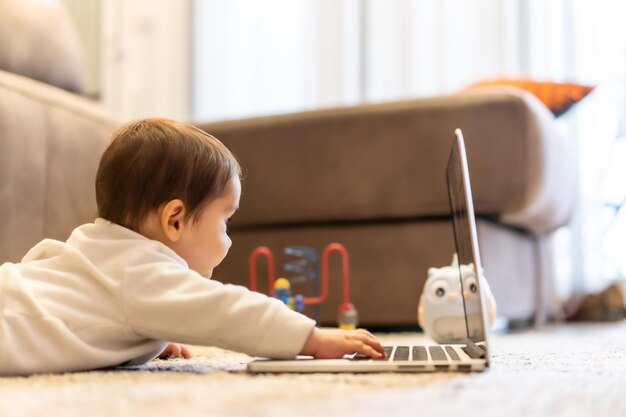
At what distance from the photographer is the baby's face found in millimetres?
939

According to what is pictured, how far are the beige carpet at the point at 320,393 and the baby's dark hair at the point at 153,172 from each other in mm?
182

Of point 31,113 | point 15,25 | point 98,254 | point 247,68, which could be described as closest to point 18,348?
point 98,254

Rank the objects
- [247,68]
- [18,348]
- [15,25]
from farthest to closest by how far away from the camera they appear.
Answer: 1. [247,68]
2. [15,25]
3. [18,348]

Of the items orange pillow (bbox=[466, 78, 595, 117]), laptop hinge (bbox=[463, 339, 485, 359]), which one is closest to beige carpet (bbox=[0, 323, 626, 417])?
laptop hinge (bbox=[463, 339, 485, 359])

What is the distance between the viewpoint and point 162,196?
91 centimetres

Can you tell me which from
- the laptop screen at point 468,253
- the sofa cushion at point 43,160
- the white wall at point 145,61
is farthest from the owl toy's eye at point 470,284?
the white wall at point 145,61

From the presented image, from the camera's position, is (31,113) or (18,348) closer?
(18,348)

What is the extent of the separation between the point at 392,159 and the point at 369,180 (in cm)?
7

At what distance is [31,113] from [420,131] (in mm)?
771

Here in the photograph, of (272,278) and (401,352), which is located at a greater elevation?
(401,352)

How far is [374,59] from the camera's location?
3074 millimetres

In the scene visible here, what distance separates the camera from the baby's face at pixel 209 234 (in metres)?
0.94

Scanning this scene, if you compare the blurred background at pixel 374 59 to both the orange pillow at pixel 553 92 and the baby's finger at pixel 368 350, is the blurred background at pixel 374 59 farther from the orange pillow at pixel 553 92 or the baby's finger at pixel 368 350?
the baby's finger at pixel 368 350

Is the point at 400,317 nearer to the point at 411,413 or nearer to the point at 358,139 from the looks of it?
the point at 358,139
